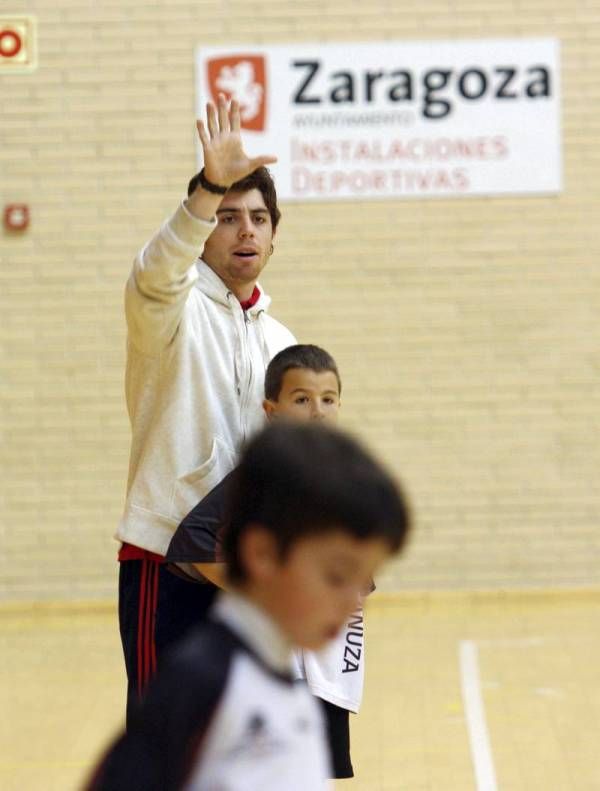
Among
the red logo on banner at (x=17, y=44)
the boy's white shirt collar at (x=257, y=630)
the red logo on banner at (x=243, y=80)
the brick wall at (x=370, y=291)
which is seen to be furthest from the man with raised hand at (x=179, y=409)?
the red logo on banner at (x=17, y=44)

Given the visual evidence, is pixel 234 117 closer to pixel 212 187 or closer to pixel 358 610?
pixel 212 187

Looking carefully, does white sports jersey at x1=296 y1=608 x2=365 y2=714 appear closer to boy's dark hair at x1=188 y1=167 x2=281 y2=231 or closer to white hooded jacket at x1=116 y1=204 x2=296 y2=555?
white hooded jacket at x1=116 y1=204 x2=296 y2=555

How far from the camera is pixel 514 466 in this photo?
8.48 m

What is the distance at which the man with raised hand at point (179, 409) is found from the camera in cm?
307

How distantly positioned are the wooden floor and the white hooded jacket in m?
2.13

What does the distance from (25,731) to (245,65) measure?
4.20m

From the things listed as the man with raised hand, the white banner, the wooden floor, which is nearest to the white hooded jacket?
the man with raised hand

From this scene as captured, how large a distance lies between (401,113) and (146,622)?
5.77 meters

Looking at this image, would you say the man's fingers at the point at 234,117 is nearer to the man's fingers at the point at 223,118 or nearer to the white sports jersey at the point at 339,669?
the man's fingers at the point at 223,118

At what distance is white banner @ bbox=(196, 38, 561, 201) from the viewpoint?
27.7 ft

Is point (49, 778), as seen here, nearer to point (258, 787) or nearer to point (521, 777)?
point (521, 777)

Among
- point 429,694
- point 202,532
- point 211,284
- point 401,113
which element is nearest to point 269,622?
point 202,532

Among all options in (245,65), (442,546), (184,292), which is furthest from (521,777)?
(245,65)

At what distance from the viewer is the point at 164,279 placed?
2955 millimetres
